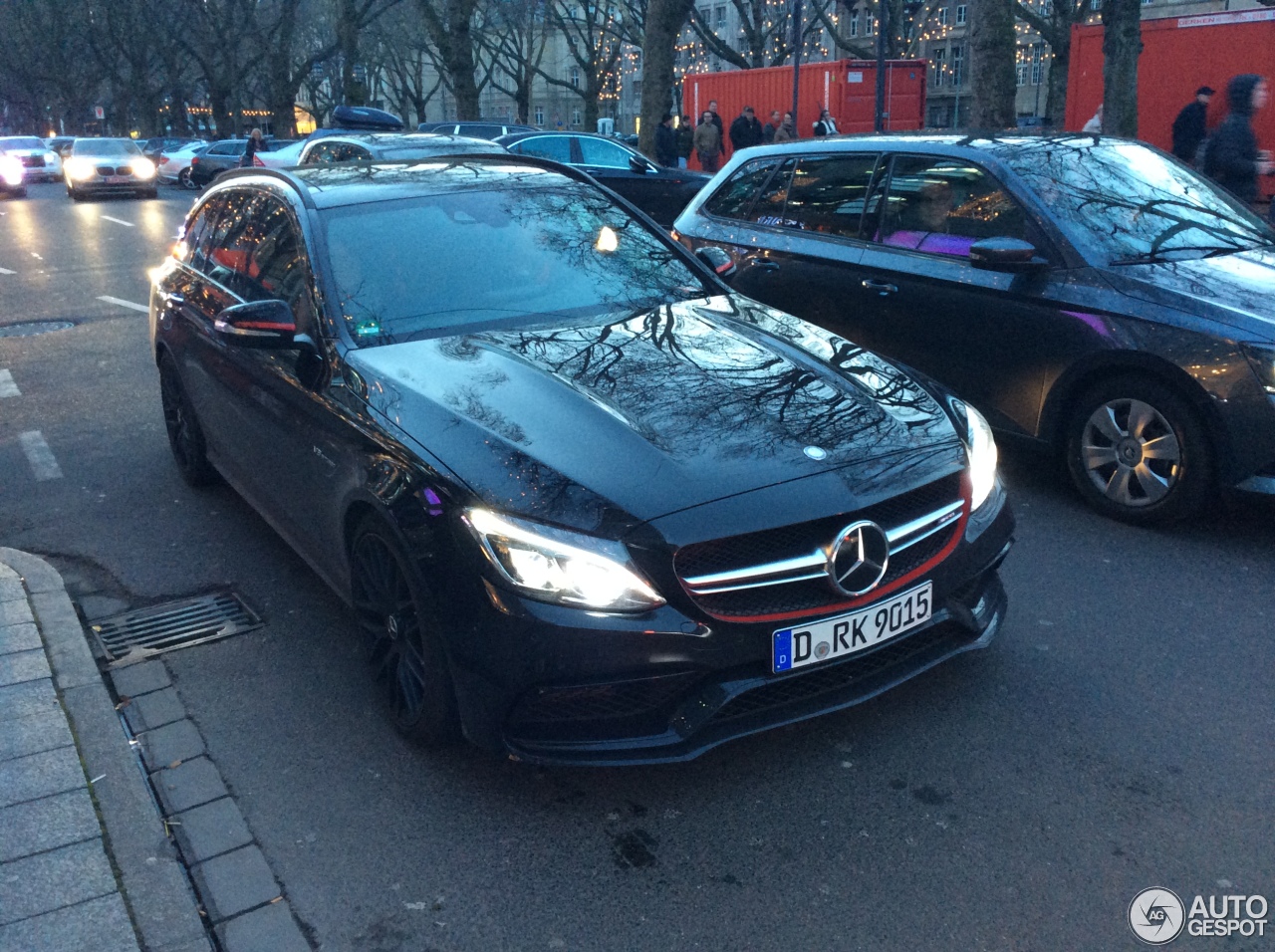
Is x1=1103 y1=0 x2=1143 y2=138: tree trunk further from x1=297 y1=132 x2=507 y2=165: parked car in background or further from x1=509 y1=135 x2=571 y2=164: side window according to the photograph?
x1=297 y1=132 x2=507 y2=165: parked car in background

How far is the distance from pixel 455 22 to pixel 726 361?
30.0 m

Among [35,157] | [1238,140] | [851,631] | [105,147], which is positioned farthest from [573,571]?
[35,157]

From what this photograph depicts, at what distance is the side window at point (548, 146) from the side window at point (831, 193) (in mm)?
11631

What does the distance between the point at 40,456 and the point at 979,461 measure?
5584 millimetres

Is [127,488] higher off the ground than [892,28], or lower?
lower

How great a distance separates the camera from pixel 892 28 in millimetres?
37438

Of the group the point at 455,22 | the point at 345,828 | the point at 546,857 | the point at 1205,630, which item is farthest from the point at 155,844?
the point at 455,22

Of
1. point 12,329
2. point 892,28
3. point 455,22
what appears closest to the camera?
point 12,329

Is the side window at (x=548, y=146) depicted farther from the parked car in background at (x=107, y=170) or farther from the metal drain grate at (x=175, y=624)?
the parked car in background at (x=107, y=170)

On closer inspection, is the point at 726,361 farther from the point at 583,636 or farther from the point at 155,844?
the point at 155,844

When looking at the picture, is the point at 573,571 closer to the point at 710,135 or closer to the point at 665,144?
the point at 665,144

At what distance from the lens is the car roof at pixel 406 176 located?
464 cm

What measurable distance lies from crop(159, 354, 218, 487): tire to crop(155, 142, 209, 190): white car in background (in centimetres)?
3361

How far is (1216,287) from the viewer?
5.23 metres
